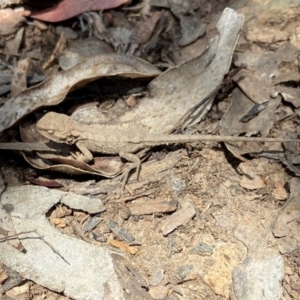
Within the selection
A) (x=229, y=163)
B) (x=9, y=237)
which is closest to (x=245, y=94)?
(x=229, y=163)

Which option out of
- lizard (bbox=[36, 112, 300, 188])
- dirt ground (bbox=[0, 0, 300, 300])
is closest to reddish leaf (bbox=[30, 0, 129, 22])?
dirt ground (bbox=[0, 0, 300, 300])

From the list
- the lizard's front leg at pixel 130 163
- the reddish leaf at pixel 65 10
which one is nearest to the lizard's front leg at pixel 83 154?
the lizard's front leg at pixel 130 163

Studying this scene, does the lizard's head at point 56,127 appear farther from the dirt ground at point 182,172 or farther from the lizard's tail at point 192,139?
the lizard's tail at point 192,139

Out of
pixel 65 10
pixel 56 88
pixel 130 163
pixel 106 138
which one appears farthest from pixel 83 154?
pixel 65 10

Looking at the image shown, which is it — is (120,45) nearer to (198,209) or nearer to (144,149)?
(144,149)

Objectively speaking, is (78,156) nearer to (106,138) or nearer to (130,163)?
(106,138)
